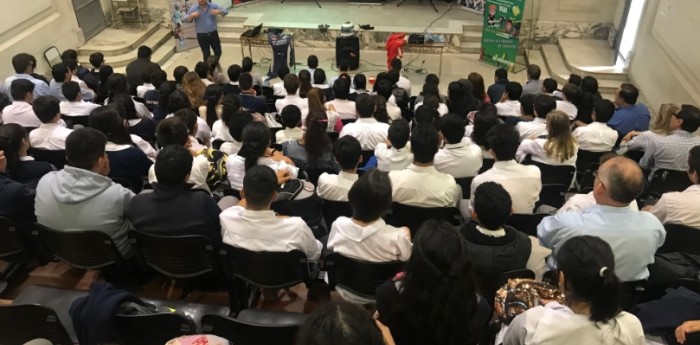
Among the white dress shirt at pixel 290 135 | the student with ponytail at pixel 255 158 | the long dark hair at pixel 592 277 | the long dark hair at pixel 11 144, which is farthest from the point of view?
the white dress shirt at pixel 290 135

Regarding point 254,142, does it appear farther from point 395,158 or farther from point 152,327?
point 152,327

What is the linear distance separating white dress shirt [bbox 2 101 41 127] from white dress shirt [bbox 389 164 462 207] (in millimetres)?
3537

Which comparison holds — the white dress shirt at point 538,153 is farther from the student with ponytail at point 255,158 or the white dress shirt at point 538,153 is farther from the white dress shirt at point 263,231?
the white dress shirt at point 263,231

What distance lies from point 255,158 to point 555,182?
224 centimetres

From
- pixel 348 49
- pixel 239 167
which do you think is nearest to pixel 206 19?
pixel 348 49

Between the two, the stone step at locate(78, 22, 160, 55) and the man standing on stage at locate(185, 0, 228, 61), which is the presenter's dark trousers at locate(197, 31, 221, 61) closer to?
the man standing on stage at locate(185, 0, 228, 61)

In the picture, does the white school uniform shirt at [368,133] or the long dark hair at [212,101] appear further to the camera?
the long dark hair at [212,101]

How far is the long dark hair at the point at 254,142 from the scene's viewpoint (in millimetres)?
3291

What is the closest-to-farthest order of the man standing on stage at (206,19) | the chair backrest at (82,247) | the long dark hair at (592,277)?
the long dark hair at (592,277)
the chair backrest at (82,247)
the man standing on stage at (206,19)

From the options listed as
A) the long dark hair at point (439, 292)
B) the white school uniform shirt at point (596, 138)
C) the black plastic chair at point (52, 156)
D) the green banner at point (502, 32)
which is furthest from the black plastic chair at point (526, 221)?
the green banner at point (502, 32)

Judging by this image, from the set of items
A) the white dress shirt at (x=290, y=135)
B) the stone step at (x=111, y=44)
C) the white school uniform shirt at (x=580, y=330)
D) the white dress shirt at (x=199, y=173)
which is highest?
the white school uniform shirt at (x=580, y=330)

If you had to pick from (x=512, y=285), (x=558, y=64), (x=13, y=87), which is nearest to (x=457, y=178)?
(x=512, y=285)

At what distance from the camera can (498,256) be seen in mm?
2412

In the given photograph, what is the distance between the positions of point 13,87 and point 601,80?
748cm
